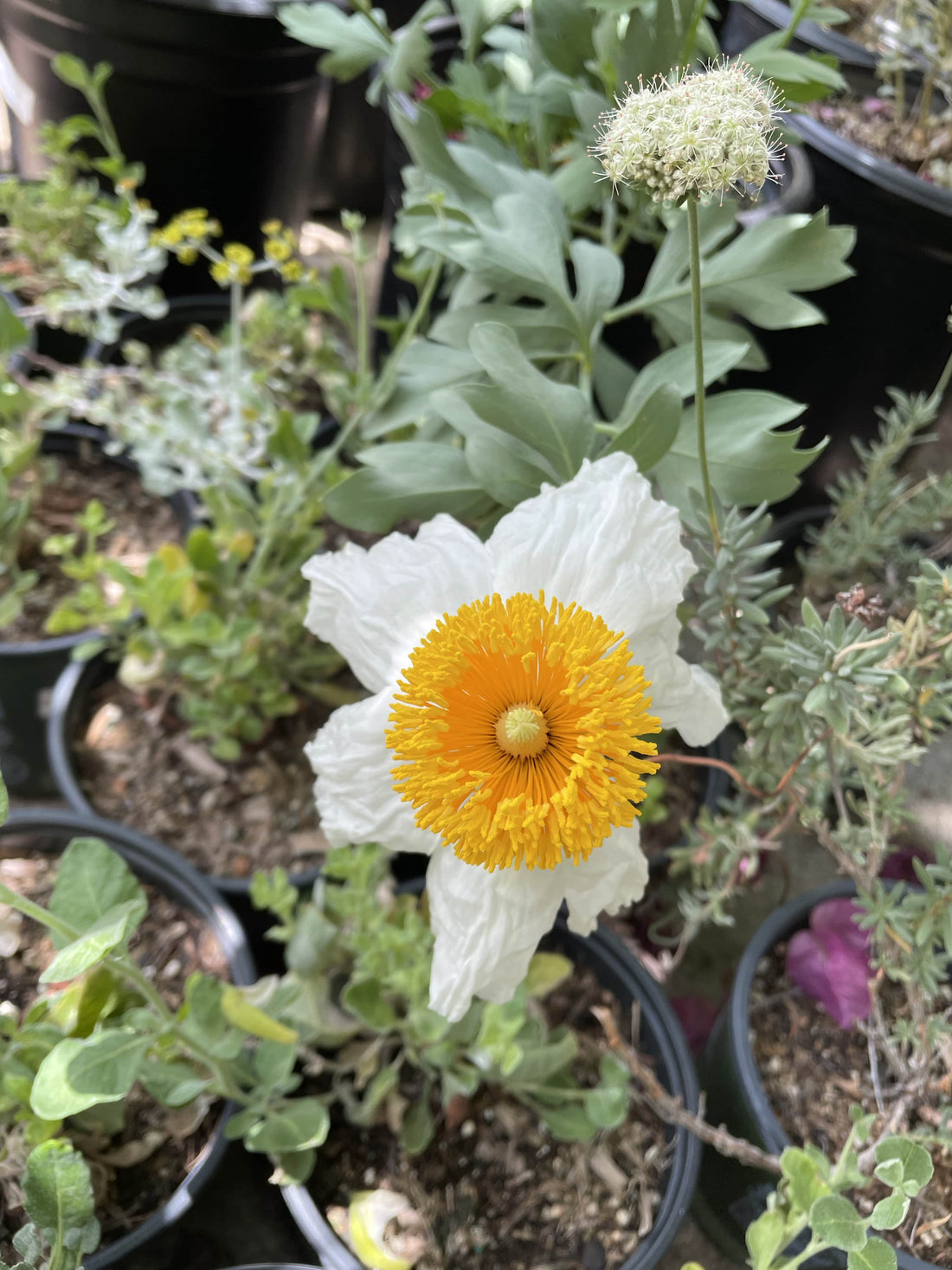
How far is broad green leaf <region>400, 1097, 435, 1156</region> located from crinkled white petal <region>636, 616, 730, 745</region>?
435 millimetres

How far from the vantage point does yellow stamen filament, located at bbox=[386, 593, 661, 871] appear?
0.51 m

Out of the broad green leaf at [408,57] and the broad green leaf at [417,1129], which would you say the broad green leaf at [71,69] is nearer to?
the broad green leaf at [408,57]

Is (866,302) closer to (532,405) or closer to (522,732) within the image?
(532,405)

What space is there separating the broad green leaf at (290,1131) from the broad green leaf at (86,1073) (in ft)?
0.51

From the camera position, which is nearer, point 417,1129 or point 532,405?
point 532,405

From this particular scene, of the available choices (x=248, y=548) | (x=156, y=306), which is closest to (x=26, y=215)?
(x=156, y=306)

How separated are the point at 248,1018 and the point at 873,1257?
41 centimetres

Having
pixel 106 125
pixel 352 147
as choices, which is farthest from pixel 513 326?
pixel 352 147

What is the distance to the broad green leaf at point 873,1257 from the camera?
0.51 meters

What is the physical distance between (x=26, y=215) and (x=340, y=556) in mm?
1033

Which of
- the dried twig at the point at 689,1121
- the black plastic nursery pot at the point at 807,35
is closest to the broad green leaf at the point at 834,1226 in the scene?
the dried twig at the point at 689,1121

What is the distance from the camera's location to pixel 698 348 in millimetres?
518

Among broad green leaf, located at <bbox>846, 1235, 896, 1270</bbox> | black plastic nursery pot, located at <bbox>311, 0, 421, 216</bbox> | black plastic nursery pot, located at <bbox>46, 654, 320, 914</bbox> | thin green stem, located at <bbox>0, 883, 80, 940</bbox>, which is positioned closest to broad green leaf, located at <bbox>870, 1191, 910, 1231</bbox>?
A: broad green leaf, located at <bbox>846, 1235, 896, 1270</bbox>

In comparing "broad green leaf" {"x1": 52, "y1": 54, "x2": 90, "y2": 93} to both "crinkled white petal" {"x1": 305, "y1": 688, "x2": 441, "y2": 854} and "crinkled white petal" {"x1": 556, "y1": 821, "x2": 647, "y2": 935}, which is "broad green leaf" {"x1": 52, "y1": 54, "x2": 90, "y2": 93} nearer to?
"crinkled white petal" {"x1": 305, "y1": 688, "x2": 441, "y2": 854}
